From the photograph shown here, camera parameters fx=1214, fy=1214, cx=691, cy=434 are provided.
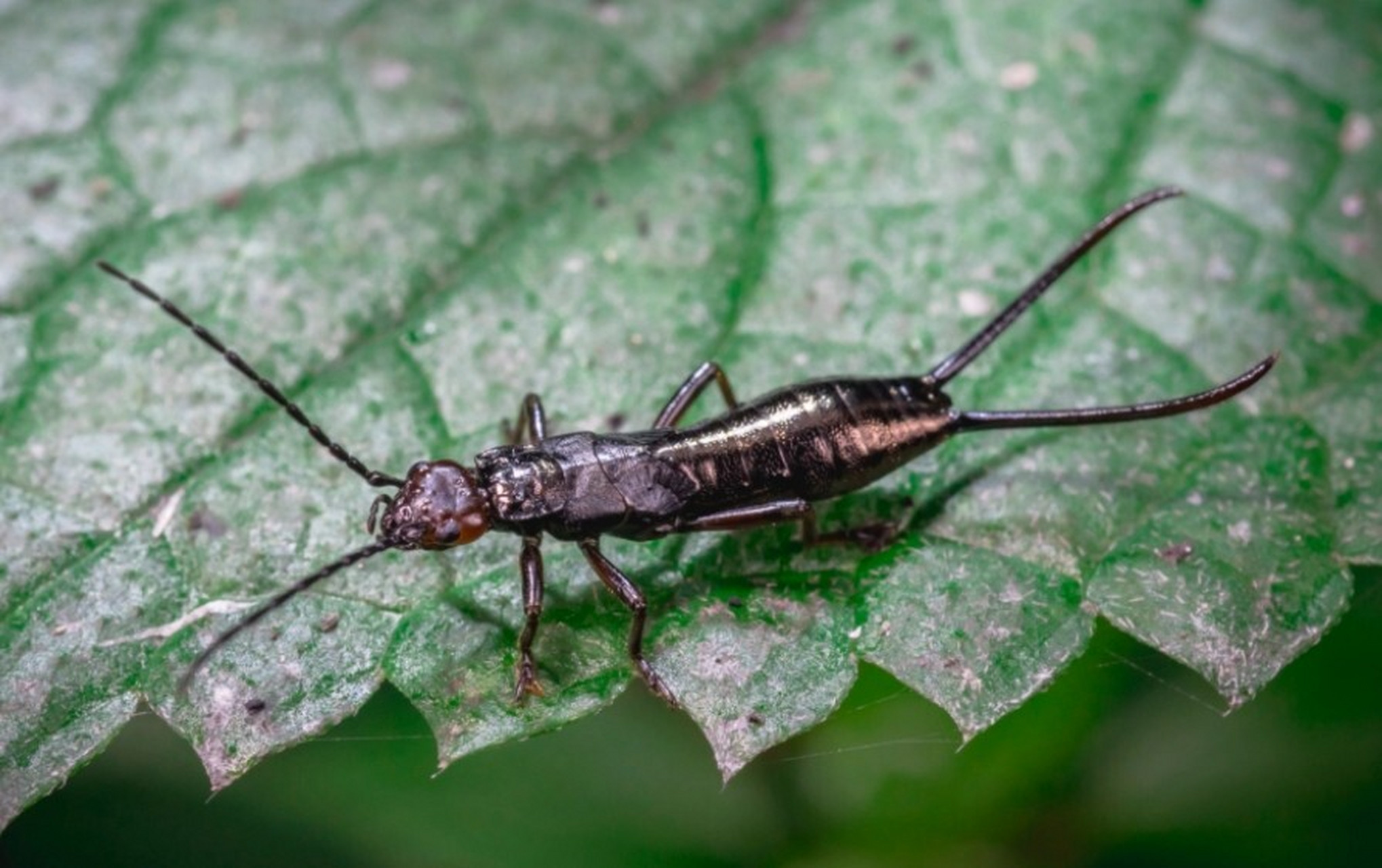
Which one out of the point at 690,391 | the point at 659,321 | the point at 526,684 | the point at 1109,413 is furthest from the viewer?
the point at 659,321

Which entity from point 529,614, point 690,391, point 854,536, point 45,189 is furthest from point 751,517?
point 45,189

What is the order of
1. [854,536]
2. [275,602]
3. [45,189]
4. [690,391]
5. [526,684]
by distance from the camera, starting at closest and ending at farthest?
1. [275,602]
2. [526,684]
3. [854,536]
4. [690,391]
5. [45,189]

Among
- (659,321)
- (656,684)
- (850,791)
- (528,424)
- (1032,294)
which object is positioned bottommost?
(850,791)

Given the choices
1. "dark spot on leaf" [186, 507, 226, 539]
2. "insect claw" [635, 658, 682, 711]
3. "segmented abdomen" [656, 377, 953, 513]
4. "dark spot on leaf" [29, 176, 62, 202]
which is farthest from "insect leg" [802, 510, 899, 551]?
"dark spot on leaf" [29, 176, 62, 202]

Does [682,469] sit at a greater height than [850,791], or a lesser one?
greater

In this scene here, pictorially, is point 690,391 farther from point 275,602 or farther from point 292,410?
point 275,602

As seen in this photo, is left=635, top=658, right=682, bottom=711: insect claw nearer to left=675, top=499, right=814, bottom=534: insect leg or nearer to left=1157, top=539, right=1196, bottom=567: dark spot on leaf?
left=675, top=499, right=814, bottom=534: insect leg
